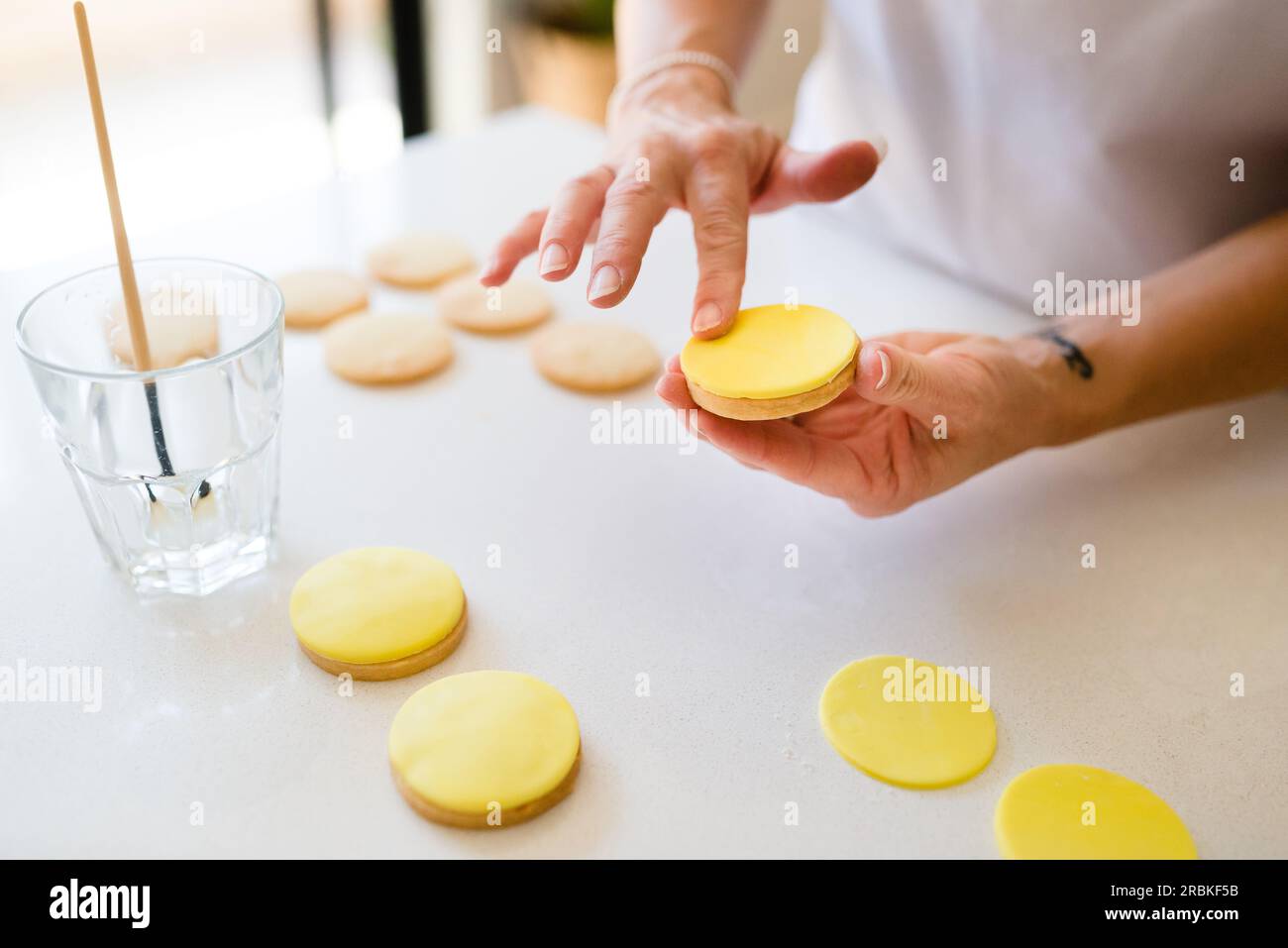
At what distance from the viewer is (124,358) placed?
86 centimetres

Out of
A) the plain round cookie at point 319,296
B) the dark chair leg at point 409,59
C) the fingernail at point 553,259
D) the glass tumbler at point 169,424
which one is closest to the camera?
the glass tumbler at point 169,424

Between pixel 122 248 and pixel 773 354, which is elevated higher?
pixel 122 248

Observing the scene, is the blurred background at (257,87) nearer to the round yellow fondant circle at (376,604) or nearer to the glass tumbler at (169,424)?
the glass tumbler at (169,424)

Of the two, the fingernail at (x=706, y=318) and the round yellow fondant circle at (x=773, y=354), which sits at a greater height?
the fingernail at (x=706, y=318)

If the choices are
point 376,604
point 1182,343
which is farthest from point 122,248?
point 1182,343

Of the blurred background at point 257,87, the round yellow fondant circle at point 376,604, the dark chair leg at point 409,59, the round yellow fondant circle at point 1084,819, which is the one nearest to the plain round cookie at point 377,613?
the round yellow fondant circle at point 376,604

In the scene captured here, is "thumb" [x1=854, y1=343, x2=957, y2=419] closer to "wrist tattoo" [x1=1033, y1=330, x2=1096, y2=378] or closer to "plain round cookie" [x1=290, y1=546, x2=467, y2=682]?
"wrist tattoo" [x1=1033, y1=330, x2=1096, y2=378]

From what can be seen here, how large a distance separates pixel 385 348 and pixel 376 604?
408mm

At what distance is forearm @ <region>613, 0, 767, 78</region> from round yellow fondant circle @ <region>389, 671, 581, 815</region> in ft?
2.59

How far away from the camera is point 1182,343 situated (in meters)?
0.96

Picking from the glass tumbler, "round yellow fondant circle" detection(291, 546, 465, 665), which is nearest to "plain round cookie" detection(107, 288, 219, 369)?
the glass tumbler

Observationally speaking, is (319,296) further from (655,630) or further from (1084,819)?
(1084,819)

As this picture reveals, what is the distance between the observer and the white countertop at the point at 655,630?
664 mm

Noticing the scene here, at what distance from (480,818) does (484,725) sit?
6cm
